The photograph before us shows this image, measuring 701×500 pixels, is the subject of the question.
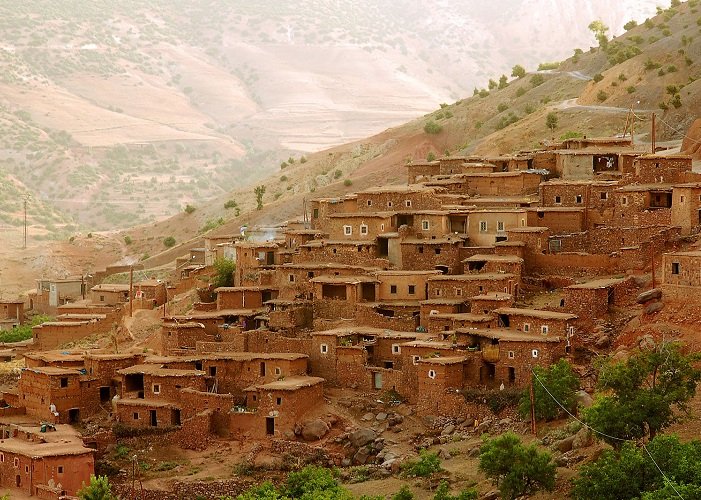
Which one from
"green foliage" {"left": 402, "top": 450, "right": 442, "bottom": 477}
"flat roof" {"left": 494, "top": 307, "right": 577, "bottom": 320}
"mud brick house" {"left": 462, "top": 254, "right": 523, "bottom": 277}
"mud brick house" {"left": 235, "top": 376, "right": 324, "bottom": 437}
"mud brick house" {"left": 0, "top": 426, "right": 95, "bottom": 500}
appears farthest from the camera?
"mud brick house" {"left": 462, "top": 254, "right": 523, "bottom": 277}

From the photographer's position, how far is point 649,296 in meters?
38.7

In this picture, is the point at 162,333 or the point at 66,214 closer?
the point at 162,333

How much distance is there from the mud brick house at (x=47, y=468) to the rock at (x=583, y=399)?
1115 centimetres

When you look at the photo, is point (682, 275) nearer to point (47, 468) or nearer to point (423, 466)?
point (423, 466)

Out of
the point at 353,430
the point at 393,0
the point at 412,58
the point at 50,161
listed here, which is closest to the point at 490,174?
the point at 353,430

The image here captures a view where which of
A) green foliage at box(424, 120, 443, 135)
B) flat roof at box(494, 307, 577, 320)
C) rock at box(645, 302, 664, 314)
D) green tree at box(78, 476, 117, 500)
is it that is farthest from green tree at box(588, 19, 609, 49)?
green tree at box(78, 476, 117, 500)

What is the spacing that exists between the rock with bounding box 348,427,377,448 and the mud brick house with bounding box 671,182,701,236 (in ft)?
30.8

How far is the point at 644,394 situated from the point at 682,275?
17.2 feet

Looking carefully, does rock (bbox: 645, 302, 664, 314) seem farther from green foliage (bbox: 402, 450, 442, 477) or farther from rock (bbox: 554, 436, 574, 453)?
green foliage (bbox: 402, 450, 442, 477)

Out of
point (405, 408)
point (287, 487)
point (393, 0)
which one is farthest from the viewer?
point (393, 0)

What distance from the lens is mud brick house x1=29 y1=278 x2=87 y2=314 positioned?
61.0 m

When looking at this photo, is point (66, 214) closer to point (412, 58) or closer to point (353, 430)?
point (412, 58)

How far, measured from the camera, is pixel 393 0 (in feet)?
619

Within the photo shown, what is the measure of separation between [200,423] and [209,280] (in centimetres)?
1112
